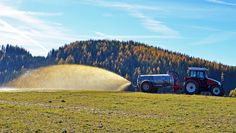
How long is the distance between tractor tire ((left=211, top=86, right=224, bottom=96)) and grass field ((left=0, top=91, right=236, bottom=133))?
15.6 metres

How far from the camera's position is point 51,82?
98.6m

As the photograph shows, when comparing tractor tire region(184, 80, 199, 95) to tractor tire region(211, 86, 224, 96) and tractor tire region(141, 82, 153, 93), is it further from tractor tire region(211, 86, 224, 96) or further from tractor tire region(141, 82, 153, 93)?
tractor tire region(141, 82, 153, 93)

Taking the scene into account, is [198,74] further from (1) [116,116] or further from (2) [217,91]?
(1) [116,116]

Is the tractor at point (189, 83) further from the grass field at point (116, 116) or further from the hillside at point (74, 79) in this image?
the grass field at point (116, 116)

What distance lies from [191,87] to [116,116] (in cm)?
3297

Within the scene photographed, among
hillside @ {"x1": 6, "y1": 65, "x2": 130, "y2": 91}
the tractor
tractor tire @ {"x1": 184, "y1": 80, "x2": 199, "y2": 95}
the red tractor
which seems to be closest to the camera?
the red tractor

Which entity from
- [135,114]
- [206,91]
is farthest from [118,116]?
[206,91]

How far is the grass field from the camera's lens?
30938 mm

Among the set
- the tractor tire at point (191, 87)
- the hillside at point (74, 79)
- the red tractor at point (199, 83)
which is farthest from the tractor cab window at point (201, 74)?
the hillside at point (74, 79)

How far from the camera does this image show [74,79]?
300 ft

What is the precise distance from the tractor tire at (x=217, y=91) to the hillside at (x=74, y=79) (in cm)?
1729

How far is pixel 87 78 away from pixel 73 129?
196ft

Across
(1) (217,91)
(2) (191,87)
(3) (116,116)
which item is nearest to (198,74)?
(2) (191,87)

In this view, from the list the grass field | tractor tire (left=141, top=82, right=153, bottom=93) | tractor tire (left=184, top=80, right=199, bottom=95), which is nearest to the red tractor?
tractor tire (left=184, top=80, right=199, bottom=95)
